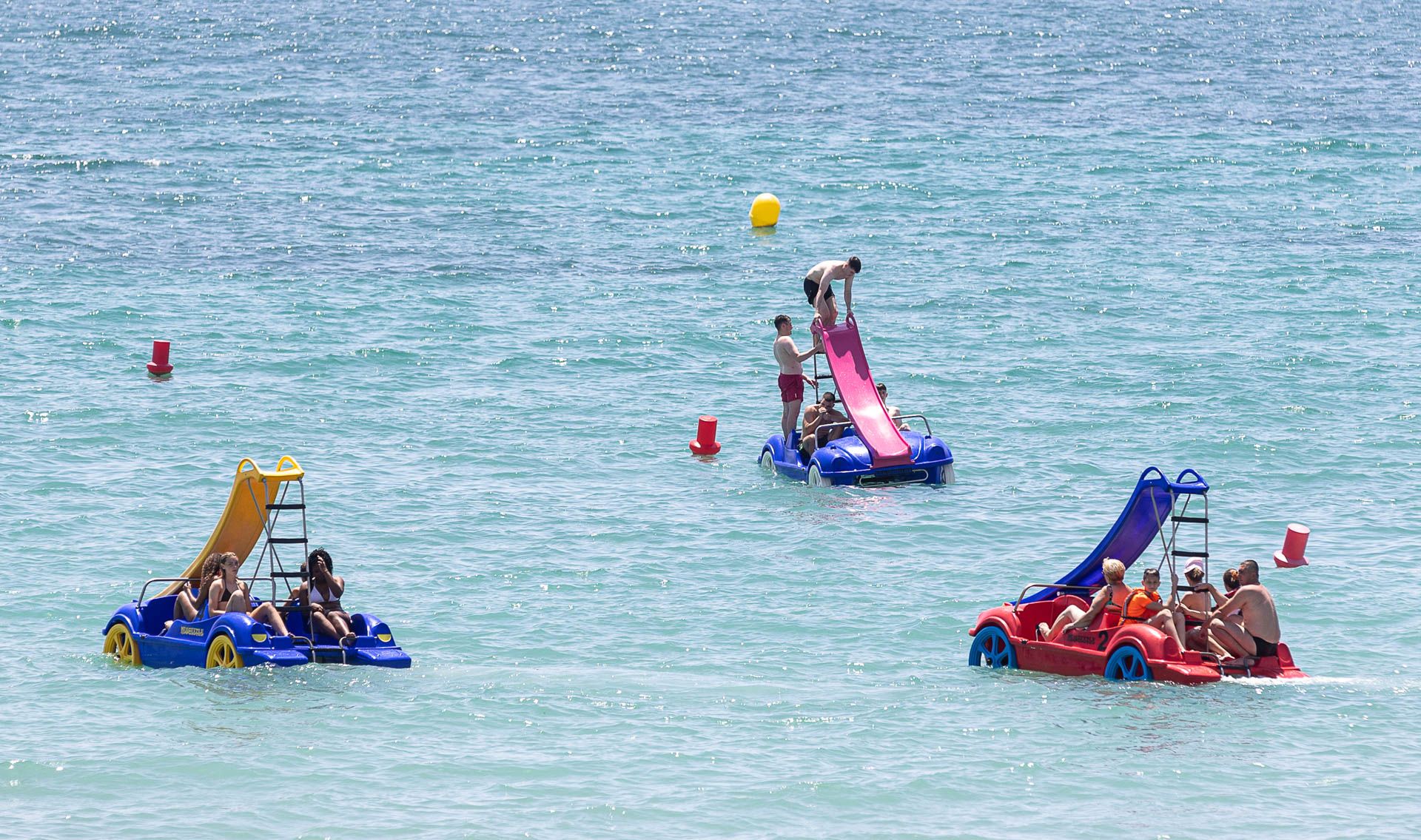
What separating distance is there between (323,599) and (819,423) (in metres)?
9.49

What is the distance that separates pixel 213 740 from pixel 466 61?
181 feet

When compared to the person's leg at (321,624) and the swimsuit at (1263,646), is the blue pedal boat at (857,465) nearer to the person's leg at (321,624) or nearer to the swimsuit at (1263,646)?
the swimsuit at (1263,646)

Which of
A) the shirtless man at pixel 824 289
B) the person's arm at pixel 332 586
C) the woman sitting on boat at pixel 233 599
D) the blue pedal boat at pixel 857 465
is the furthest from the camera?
the shirtless man at pixel 824 289

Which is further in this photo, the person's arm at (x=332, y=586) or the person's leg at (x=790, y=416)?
the person's leg at (x=790, y=416)

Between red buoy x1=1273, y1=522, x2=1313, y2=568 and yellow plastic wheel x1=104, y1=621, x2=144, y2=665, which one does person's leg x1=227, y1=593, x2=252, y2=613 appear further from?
red buoy x1=1273, y1=522, x2=1313, y2=568

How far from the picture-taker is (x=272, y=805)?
1579 cm

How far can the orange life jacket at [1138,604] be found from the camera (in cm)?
1806

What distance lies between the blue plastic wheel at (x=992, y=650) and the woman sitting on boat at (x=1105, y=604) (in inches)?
19.7

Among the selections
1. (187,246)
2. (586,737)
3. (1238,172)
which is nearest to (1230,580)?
→ (586,737)

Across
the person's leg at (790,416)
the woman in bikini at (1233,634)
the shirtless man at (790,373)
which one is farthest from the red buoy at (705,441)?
the woman in bikini at (1233,634)

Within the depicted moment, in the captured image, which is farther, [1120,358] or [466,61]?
[466,61]

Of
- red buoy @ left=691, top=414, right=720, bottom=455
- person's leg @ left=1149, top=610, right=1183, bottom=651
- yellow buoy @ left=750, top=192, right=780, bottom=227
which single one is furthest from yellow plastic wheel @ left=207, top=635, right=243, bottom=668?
yellow buoy @ left=750, top=192, right=780, bottom=227

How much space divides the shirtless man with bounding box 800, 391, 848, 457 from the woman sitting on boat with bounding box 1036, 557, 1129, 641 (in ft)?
26.8

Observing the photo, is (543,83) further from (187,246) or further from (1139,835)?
(1139,835)
